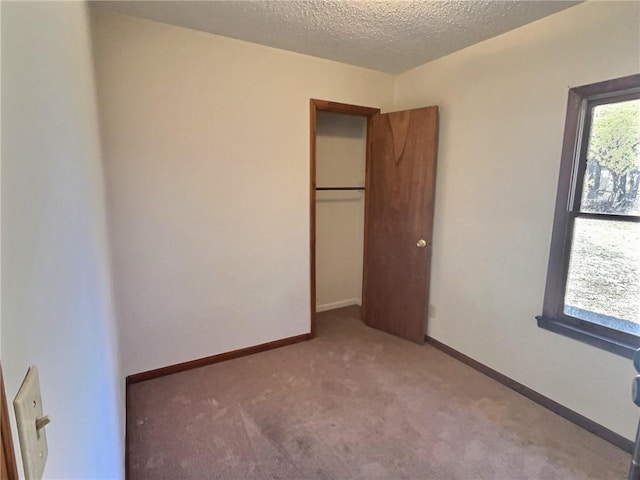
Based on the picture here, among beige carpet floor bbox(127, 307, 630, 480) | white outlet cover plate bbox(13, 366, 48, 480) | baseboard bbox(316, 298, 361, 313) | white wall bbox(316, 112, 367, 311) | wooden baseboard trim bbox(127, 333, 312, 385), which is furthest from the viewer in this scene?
baseboard bbox(316, 298, 361, 313)

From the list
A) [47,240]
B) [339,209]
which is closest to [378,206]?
[339,209]

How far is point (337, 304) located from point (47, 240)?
12.5 ft

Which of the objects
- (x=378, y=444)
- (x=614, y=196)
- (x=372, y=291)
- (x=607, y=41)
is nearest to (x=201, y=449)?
(x=378, y=444)

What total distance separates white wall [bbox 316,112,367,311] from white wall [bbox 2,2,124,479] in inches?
120

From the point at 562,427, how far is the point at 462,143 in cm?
204

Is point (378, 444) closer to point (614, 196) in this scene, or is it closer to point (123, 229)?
point (614, 196)

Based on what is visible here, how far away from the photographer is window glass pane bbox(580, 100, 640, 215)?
1934 millimetres

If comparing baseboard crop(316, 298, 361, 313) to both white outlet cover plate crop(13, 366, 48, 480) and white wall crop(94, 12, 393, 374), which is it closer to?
white wall crop(94, 12, 393, 374)

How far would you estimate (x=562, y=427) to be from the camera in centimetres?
219

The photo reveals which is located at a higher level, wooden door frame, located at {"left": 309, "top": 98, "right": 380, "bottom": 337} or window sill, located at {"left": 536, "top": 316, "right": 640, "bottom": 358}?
wooden door frame, located at {"left": 309, "top": 98, "right": 380, "bottom": 337}

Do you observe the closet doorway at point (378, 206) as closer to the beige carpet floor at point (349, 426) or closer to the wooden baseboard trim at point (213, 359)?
the wooden baseboard trim at point (213, 359)

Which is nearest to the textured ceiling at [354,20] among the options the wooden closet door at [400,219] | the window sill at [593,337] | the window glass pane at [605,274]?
the wooden closet door at [400,219]

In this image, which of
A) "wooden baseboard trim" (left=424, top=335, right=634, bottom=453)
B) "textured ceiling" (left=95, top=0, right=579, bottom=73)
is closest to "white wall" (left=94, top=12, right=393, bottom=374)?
"textured ceiling" (left=95, top=0, right=579, bottom=73)

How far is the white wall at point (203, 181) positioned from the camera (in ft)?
7.80
